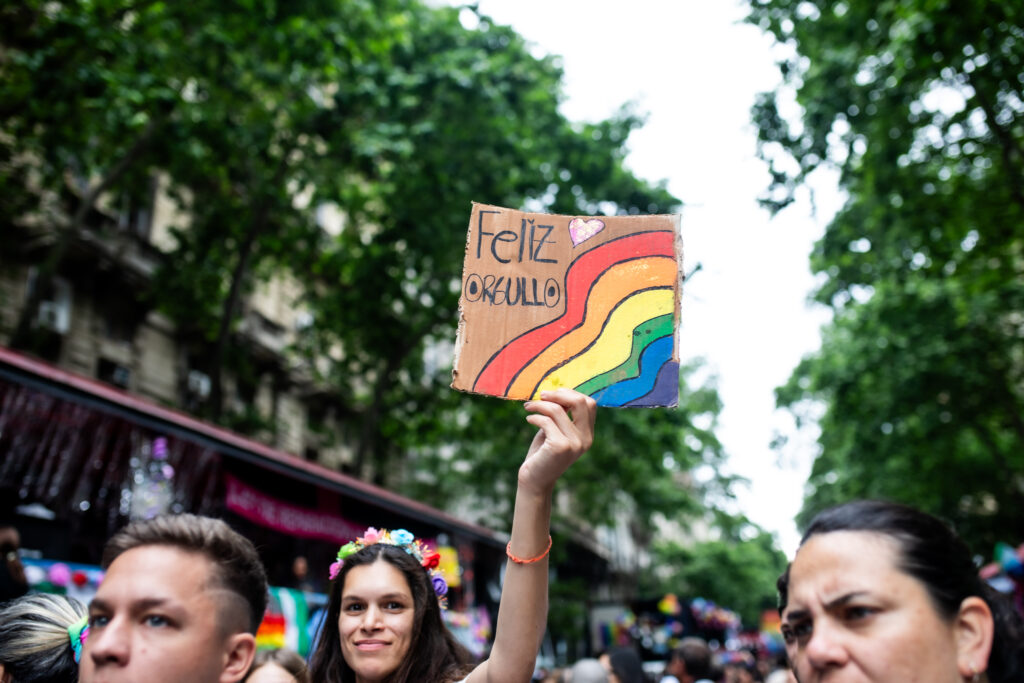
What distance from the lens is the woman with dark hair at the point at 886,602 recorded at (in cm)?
171

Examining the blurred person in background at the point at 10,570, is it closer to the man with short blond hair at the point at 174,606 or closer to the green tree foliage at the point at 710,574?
the man with short blond hair at the point at 174,606

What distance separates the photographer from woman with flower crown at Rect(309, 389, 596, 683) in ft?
6.91

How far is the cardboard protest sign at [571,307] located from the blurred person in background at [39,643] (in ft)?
5.18

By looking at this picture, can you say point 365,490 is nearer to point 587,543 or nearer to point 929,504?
point 929,504

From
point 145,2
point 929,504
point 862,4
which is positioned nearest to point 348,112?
point 145,2

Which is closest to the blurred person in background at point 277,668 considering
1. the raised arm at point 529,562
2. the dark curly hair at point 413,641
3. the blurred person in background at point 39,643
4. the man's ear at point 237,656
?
the dark curly hair at point 413,641

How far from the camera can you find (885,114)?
9.38 m

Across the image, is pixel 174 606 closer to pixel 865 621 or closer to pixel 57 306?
pixel 865 621

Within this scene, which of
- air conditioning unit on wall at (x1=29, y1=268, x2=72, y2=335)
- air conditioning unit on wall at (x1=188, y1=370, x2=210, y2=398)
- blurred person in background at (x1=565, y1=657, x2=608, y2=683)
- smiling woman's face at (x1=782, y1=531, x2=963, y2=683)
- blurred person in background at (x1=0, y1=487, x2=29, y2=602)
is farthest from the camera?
air conditioning unit on wall at (x1=188, y1=370, x2=210, y2=398)

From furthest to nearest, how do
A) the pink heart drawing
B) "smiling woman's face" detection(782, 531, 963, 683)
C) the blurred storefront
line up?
the blurred storefront → the pink heart drawing → "smiling woman's face" detection(782, 531, 963, 683)

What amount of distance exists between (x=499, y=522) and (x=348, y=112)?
11.9m

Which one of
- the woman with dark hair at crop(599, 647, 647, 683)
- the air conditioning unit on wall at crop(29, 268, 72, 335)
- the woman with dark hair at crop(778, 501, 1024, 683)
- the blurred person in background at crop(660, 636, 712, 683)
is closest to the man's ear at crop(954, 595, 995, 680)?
the woman with dark hair at crop(778, 501, 1024, 683)

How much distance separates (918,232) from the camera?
468 inches

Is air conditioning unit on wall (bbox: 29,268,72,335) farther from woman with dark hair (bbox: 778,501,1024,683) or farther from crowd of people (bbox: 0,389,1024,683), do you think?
woman with dark hair (bbox: 778,501,1024,683)
